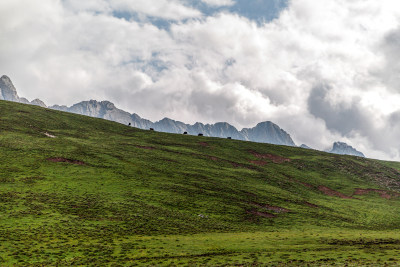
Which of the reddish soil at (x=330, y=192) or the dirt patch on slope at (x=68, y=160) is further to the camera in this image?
Answer: the reddish soil at (x=330, y=192)

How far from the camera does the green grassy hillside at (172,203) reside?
3869cm

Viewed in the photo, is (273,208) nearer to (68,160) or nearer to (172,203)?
(172,203)

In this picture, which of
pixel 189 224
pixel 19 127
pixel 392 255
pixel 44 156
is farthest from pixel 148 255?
pixel 19 127

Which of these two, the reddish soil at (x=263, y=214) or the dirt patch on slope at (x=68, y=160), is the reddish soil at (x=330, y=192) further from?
the dirt patch on slope at (x=68, y=160)

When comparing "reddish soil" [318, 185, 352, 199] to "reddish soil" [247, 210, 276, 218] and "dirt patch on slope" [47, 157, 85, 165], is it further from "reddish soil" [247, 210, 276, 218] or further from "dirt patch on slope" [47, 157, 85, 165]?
"dirt patch on slope" [47, 157, 85, 165]

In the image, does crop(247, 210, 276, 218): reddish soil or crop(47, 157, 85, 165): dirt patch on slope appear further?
crop(47, 157, 85, 165): dirt patch on slope

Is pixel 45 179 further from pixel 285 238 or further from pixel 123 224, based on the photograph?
pixel 285 238

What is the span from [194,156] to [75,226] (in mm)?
80003

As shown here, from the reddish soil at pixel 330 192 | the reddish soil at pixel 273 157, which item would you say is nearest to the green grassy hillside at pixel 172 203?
the reddish soil at pixel 330 192

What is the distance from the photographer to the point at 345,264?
1281 inches

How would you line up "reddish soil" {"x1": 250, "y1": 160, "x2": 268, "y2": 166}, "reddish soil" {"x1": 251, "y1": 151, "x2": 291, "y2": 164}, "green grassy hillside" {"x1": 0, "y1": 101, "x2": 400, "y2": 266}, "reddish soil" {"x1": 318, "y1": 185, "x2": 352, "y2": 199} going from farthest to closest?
"reddish soil" {"x1": 251, "y1": 151, "x2": 291, "y2": 164}, "reddish soil" {"x1": 250, "y1": 160, "x2": 268, "y2": 166}, "reddish soil" {"x1": 318, "y1": 185, "x2": 352, "y2": 199}, "green grassy hillside" {"x1": 0, "y1": 101, "x2": 400, "y2": 266}

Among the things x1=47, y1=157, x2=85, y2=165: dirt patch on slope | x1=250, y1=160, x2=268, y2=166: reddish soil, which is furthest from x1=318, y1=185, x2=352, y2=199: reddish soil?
x1=47, y1=157, x2=85, y2=165: dirt patch on slope

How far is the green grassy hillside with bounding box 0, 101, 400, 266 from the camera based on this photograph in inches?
1523

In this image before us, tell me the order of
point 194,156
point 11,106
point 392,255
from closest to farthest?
point 392,255
point 194,156
point 11,106
